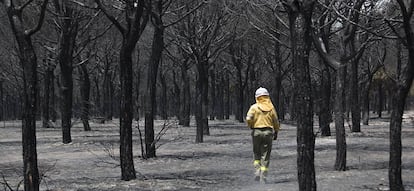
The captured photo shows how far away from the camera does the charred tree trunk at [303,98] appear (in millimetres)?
6395

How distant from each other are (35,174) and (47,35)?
70.8 feet

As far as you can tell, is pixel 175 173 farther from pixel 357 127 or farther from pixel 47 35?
pixel 47 35

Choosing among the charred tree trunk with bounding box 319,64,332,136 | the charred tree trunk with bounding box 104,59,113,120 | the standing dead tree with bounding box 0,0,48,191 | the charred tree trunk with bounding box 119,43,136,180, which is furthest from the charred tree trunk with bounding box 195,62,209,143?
the charred tree trunk with bounding box 104,59,113,120

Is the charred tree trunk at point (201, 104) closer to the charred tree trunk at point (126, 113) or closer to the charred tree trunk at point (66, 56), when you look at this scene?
the charred tree trunk at point (66, 56)

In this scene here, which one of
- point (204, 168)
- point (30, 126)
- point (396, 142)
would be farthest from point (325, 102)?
point (30, 126)

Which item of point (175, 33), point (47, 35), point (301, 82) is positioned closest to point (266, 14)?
point (175, 33)

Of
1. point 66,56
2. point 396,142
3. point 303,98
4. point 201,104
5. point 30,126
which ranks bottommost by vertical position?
point 396,142

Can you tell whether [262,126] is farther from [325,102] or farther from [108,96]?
[108,96]

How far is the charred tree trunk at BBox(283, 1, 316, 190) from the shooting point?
6395 millimetres

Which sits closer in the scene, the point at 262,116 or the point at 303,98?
the point at 303,98

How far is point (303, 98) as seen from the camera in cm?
644

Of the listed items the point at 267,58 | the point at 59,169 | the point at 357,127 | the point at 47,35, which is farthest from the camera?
the point at 267,58

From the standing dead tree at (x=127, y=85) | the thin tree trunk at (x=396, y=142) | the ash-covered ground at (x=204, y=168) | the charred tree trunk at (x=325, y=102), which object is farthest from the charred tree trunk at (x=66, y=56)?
the thin tree trunk at (x=396, y=142)

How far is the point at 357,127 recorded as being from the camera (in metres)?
26.8
